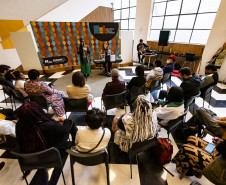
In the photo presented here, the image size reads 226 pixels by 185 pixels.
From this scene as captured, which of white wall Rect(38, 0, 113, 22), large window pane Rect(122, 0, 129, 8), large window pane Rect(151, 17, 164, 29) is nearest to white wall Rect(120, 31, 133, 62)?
large window pane Rect(151, 17, 164, 29)

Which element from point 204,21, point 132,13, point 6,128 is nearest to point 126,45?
point 204,21

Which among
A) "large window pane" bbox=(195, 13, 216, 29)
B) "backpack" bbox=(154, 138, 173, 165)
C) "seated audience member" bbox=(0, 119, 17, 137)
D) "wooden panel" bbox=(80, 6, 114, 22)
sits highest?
"wooden panel" bbox=(80, 6, 114, 22)

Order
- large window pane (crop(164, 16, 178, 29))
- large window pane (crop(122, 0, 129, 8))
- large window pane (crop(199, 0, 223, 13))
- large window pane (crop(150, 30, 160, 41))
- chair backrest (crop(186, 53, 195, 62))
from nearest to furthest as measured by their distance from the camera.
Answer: large window pane (crop(199, 0, 223, 13)) < chair backrest (crop(186, 53, 195, 62)) < large window pane (crop(164, 16, 178, 29)) < large window pane (crop(150, 30, 160, 41)) < large window pane (crop(122, 0, 129, 8))

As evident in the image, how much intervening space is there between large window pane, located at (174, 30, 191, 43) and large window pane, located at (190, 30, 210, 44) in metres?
0.21

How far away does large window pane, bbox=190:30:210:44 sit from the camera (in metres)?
5.02

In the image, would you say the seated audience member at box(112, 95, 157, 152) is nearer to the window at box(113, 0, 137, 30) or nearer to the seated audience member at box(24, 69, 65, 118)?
the seated audience member at box(24, 69, 65, 118)

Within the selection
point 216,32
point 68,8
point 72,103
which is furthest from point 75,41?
point 216,32

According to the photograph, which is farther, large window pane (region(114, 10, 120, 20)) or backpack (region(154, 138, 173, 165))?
large window pane (region(114, 10, 120, 20))

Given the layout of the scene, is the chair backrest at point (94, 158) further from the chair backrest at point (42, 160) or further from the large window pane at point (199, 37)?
the large window pane at point (199, 37)

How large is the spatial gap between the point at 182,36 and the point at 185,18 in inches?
28.5

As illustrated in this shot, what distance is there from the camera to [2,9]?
15.4 ft

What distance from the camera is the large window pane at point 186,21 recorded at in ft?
17.0

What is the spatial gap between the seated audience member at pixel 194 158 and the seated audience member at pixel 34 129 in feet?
4.65

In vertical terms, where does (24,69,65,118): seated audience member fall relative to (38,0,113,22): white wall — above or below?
below
